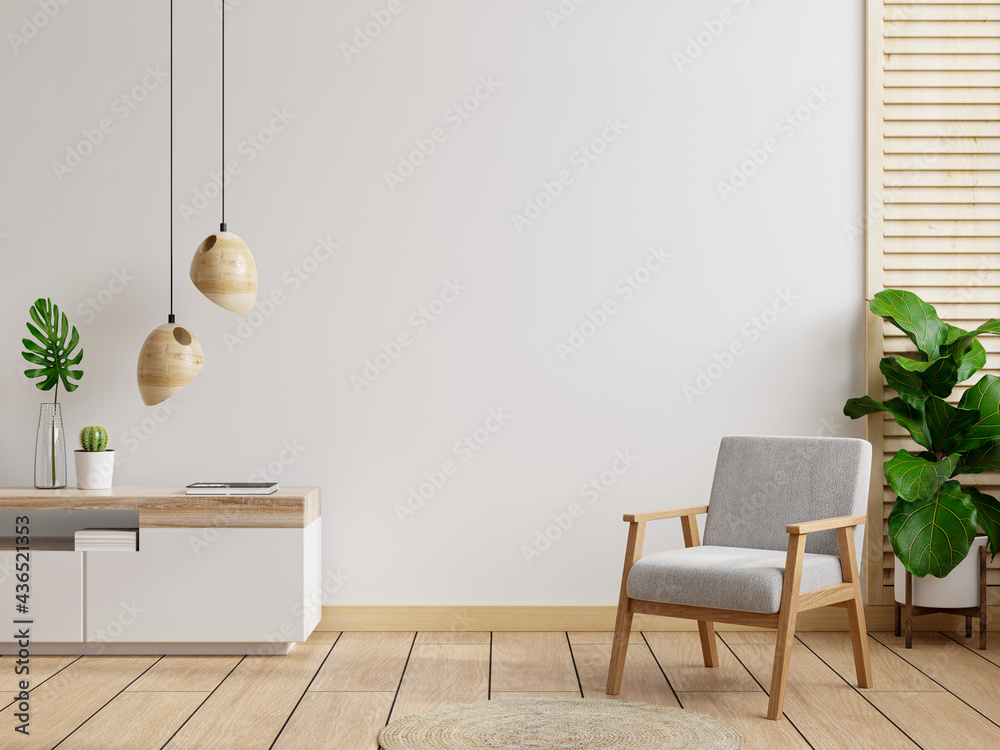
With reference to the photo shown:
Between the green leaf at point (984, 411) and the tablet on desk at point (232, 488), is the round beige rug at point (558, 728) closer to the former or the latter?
the tablet on desk at point (232, 488)

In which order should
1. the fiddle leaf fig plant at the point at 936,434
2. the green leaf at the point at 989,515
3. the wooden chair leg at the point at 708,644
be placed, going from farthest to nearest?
the green leaf at the point at 989,515, the fiddle leaf fig plant at the point at 936,434, the wooden chair leg at the point at 708,644

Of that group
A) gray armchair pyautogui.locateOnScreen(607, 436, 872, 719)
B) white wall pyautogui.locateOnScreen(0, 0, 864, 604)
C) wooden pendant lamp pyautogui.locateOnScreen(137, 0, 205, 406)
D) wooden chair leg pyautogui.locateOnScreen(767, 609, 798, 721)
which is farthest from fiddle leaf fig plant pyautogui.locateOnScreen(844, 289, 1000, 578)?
wooden pendant lamp pyautogui.locateOnScreen(137, 0, 205, 406)

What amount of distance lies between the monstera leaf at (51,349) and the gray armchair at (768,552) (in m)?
2.32

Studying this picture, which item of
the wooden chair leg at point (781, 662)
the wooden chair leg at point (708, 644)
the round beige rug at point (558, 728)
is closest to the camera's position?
the round beige rug at point (558, 728)

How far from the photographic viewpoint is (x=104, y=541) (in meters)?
3.22

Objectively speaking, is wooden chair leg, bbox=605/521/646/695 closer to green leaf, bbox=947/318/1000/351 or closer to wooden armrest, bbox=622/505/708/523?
wooden armrest, bbox=622/505/708/523

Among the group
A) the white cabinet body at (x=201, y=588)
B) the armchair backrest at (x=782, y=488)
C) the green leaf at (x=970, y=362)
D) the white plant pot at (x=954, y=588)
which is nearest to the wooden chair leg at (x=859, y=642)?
the armchair backrest at (x=782, y=488)

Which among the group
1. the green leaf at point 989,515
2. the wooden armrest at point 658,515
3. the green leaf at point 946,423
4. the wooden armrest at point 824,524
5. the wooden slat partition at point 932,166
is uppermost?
the wooden slat partition at point 932,166

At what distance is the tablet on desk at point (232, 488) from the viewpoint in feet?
10.8

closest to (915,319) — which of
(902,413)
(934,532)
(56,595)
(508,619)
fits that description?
(902,413)

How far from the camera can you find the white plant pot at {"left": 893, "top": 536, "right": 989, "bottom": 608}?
337 cm

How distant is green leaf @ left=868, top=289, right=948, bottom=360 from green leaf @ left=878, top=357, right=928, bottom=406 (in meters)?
0.10

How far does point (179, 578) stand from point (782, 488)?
86.3 inches

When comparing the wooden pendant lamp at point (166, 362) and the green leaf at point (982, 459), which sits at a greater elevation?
the wooden pendant lamp at point (166, 362)
